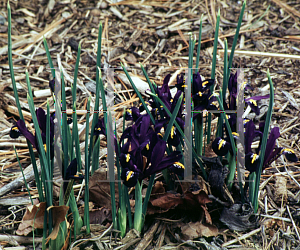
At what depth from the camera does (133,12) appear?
4215mm

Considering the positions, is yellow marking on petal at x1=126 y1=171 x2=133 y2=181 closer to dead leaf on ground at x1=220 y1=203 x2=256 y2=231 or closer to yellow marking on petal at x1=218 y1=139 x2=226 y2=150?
yellow marking on petal at x1=218 y1=139 x2=226 y2=150

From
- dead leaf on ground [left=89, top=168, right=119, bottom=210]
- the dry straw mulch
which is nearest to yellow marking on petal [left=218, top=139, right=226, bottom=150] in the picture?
the dry straw mulch

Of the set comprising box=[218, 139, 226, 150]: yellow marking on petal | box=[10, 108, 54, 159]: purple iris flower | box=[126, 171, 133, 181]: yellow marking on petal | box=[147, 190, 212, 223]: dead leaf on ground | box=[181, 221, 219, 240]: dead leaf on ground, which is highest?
box=[10, 108, 54, 159]: purple iris flower

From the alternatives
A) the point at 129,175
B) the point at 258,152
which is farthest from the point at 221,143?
the point at 129,175

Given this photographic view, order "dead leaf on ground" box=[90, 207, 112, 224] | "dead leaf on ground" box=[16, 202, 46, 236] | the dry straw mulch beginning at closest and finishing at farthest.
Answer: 1. "dead leaf on ground" box=[16, 202, 46, 236]
2. "dead leaf on ground" box=[90, 207, 112, 224]
3. the dry straw mulch

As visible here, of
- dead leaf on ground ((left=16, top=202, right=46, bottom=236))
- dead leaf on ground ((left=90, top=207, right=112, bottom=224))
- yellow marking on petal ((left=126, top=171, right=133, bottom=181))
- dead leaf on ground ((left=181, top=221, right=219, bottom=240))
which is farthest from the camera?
dead leaf on ground ((left=90, top=207, right=112, bottom=224))

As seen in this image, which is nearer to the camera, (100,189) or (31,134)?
(31,134)

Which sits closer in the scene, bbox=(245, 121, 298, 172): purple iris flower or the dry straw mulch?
bbox=(245, 121, 298, 172): purple iris flower

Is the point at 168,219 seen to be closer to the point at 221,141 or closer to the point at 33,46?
the point at 221,141

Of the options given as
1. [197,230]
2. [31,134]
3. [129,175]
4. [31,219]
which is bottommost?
[197,230]

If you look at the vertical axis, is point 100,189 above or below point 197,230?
above

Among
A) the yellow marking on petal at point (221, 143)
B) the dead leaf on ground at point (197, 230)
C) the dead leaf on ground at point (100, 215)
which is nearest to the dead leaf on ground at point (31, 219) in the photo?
the dead leaf on ground at point (100, 215)

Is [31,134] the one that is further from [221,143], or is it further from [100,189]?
[221,143]

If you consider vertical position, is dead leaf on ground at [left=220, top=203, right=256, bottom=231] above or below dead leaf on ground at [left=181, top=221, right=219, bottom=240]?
above
